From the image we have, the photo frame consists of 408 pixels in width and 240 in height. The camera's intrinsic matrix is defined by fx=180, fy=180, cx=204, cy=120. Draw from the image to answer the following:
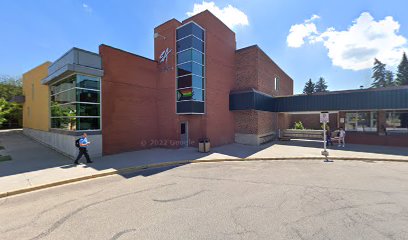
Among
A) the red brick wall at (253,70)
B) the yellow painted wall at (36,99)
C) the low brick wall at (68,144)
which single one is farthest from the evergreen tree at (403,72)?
the yellow painted wall at (36,99)

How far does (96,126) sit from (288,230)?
11.8m

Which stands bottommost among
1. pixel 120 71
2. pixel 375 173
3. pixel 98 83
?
pixel 375 173

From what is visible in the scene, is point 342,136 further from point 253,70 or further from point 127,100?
point 127,100

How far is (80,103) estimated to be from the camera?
433 inches

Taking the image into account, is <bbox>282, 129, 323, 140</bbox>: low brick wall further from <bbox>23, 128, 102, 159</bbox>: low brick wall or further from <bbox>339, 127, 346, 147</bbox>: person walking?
<bbox>23, 128, 102, 159</bbox>: low brick wall

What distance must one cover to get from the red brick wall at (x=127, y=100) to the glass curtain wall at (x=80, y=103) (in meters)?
0.48

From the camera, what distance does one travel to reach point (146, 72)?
48.6ft

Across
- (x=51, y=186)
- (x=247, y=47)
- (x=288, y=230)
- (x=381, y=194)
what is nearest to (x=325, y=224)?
(x=288, y=230)

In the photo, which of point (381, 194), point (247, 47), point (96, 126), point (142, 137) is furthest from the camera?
point (247, 47)

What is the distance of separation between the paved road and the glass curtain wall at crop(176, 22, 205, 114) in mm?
7350

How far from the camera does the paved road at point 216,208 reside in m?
3.78

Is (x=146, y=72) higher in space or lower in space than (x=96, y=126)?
higher

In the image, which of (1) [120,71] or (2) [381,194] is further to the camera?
(1) [120,71]

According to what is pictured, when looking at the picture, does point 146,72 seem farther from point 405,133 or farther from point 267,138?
point 405,133
